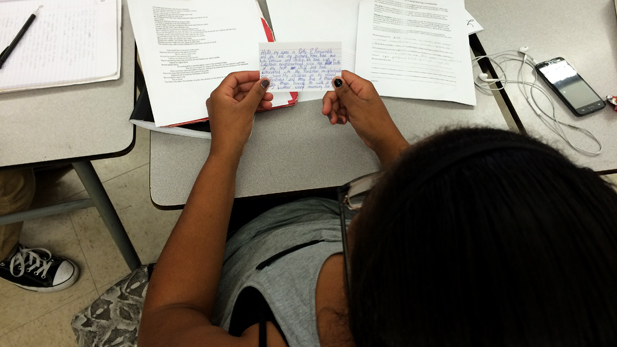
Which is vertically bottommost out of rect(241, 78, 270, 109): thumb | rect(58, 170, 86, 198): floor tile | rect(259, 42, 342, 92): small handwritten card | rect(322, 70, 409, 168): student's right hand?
rect(58, 170, 86, 198): floor tile

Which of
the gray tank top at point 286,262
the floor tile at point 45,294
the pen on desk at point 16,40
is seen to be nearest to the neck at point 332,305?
the gray tank top at point 286,262

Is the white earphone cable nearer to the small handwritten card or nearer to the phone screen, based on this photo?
the phone screen

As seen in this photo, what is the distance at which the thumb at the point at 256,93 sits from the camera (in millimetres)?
724

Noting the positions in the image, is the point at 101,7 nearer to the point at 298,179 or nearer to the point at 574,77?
the point at 298,179

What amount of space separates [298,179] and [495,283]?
486 millimetres

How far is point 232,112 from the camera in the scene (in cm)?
70

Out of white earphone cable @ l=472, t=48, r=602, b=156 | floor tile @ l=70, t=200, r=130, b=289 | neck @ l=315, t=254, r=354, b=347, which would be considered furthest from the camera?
floor tile @ l=70, t=200, r=130, b=289

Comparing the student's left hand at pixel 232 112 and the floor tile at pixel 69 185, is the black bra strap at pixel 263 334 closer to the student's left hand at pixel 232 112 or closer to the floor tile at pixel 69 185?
the student's left hand at pixel 232 112

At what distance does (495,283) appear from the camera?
30 cm

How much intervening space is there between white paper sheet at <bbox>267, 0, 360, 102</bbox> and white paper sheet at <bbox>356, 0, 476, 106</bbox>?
22 mm

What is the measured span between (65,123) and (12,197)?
56cm

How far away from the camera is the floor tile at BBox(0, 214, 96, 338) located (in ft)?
4.29

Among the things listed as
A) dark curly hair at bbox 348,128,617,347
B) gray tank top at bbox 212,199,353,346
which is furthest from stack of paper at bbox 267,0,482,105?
dark curly hair at bbox 348,128,617,347

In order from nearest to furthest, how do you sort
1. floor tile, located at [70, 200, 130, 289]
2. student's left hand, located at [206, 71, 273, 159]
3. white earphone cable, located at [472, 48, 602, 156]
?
student's left hand, located at [206, 71, 273, 159], white earphone cable, located at [472, 48, 602, 156], floor tile, located at [70, 200, 130, 289]
